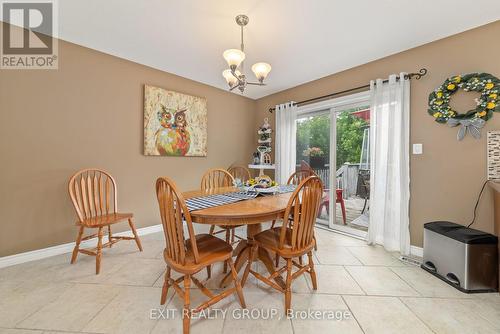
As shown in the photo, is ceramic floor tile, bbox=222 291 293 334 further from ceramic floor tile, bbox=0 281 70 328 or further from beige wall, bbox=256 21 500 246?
beige wall, bbox=256 21 500 246

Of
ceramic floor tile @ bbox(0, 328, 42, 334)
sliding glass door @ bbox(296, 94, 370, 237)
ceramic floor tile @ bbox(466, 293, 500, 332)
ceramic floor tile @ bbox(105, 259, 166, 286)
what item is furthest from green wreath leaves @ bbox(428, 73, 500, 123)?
ceramic floor tile @ bbox(0, 328, 42, 334)

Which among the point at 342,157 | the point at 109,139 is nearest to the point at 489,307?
the point at 342,157

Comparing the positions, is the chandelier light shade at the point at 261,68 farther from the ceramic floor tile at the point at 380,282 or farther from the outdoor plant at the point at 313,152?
the ceramic floor tile at the point at 380,282

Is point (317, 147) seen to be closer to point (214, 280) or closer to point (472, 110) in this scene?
point (472, 110)

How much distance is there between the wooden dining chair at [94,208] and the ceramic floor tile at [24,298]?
317 millimetres

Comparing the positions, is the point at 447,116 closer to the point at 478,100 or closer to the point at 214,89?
the point at 478,100

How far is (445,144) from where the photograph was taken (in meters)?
2.16

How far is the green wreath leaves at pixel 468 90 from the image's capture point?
1881 millimetres

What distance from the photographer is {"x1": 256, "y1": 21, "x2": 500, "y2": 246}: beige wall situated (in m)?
1.96

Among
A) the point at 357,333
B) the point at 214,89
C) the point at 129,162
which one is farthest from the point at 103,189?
the point at 357,333

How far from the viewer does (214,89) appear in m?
3.67

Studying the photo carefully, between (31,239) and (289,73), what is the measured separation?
3.78 metres

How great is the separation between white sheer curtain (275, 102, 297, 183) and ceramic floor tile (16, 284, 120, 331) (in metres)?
2.77

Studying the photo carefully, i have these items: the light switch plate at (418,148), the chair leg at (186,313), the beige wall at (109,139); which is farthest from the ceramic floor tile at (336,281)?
the light switch plate at (418,148)
